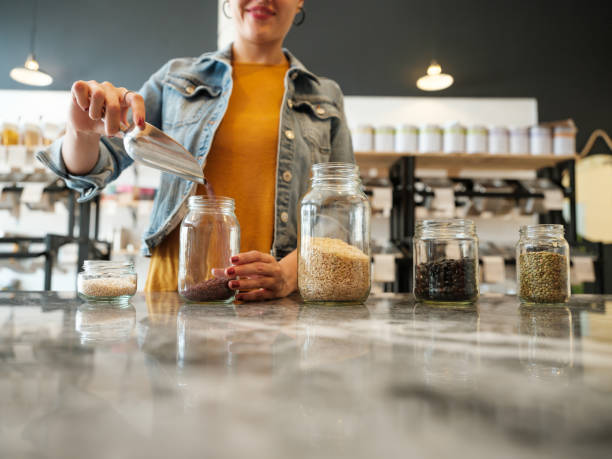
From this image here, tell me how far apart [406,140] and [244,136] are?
90.3 inches

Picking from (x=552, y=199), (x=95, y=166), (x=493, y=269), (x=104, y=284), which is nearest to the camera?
(x=104, y=284)

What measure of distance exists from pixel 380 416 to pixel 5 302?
696 mm

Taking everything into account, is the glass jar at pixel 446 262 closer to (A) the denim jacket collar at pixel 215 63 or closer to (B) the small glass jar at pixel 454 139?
(A) the denim jacket collar at pixel 215 63

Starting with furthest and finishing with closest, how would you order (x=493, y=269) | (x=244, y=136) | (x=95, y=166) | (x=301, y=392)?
(x=493, y=269) < (x=244, y=136) < (x=95, y=166) < (x=301, y=392)

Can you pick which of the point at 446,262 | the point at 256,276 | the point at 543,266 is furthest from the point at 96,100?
the point at 543,266

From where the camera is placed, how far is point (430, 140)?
10.8 feet

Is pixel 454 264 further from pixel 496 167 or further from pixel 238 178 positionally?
pixel 496 167

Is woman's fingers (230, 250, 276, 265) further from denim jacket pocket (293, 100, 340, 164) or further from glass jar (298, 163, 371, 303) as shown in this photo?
denim jacket pocket (293, 100, 340, 164)

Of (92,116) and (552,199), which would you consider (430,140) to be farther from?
(92,116)

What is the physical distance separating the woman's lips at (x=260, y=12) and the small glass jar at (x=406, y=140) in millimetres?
2268

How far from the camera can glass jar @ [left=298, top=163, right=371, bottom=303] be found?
27.8 inches

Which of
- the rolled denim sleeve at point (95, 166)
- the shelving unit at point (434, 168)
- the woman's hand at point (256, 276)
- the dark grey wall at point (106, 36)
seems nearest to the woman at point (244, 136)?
the rolled denim sleeve at point (95, 166)

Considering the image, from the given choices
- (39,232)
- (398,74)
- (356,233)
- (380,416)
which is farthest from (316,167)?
(39,232)

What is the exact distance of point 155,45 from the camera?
4426mm
